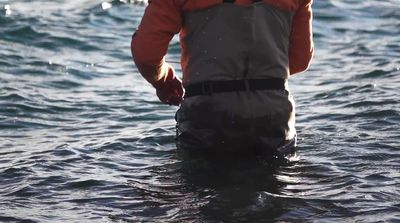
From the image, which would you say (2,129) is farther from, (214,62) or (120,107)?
(214,62)

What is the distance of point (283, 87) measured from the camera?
6.23 metres

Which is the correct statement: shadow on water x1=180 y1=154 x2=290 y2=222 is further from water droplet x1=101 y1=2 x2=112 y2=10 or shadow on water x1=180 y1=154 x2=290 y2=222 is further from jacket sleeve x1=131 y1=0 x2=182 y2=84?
water droplet x1=101 y1=2 x2=112 y2=10

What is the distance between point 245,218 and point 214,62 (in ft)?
4.07

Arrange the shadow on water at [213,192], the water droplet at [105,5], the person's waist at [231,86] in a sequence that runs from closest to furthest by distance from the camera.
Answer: the shadow on water at [213,192] → the person's waist at [231,86] → the water droplet at [105,5]

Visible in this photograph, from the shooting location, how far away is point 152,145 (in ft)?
25.1

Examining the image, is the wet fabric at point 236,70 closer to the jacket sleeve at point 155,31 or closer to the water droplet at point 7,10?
the jacket sleeve at point 155,31

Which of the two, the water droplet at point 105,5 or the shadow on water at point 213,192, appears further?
the water droplet at point 105,5

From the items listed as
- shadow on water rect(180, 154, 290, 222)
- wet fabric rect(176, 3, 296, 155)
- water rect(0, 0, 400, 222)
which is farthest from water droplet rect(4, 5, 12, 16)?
wet fabric rect(176, 3, 296, 155)

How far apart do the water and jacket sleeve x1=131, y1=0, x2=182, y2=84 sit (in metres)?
0.92

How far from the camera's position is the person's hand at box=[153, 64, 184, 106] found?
6562mm

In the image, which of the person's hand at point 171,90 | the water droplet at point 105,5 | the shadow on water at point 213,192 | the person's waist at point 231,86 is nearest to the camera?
the shadow on water at point 213,192

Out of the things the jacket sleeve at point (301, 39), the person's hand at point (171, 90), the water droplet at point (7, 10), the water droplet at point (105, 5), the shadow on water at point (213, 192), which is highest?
the jacket sleeve at point (301, 39)

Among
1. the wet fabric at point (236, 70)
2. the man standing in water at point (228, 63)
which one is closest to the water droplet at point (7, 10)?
the man standing in water at point (228, 63)

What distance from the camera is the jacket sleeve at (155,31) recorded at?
5977 mm
